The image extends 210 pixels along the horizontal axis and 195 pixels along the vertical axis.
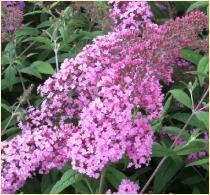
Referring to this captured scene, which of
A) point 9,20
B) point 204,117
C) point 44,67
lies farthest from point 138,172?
point 9,20

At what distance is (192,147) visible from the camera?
2.49 metres

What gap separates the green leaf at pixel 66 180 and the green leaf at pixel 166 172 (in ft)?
1.54

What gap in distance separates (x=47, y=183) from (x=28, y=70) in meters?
0.82

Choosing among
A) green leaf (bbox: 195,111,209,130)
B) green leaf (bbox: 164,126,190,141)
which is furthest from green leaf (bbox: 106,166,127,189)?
green leaf (bbox: 195,111,209,130)

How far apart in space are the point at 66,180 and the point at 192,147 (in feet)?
2.20

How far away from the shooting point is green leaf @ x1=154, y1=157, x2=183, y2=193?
259cm

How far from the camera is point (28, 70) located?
10.3ft

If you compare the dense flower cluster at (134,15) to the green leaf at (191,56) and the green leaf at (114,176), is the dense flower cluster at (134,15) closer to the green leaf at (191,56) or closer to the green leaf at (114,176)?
the green leaf at (191,56)

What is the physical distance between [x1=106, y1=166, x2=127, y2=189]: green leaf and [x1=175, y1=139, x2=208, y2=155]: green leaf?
313mm

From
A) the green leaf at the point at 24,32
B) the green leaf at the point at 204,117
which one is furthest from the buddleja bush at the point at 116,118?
the green leaf at the point at 24,32

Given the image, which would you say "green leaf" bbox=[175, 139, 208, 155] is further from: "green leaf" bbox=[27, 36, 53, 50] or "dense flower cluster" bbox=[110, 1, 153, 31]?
"green leaf" bbox=[27, 36, 53, 50]

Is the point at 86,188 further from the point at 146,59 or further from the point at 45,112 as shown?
the point at 146,59

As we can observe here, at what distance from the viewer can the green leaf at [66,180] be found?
2.32m

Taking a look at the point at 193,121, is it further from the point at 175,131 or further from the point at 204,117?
the point at 204,117
